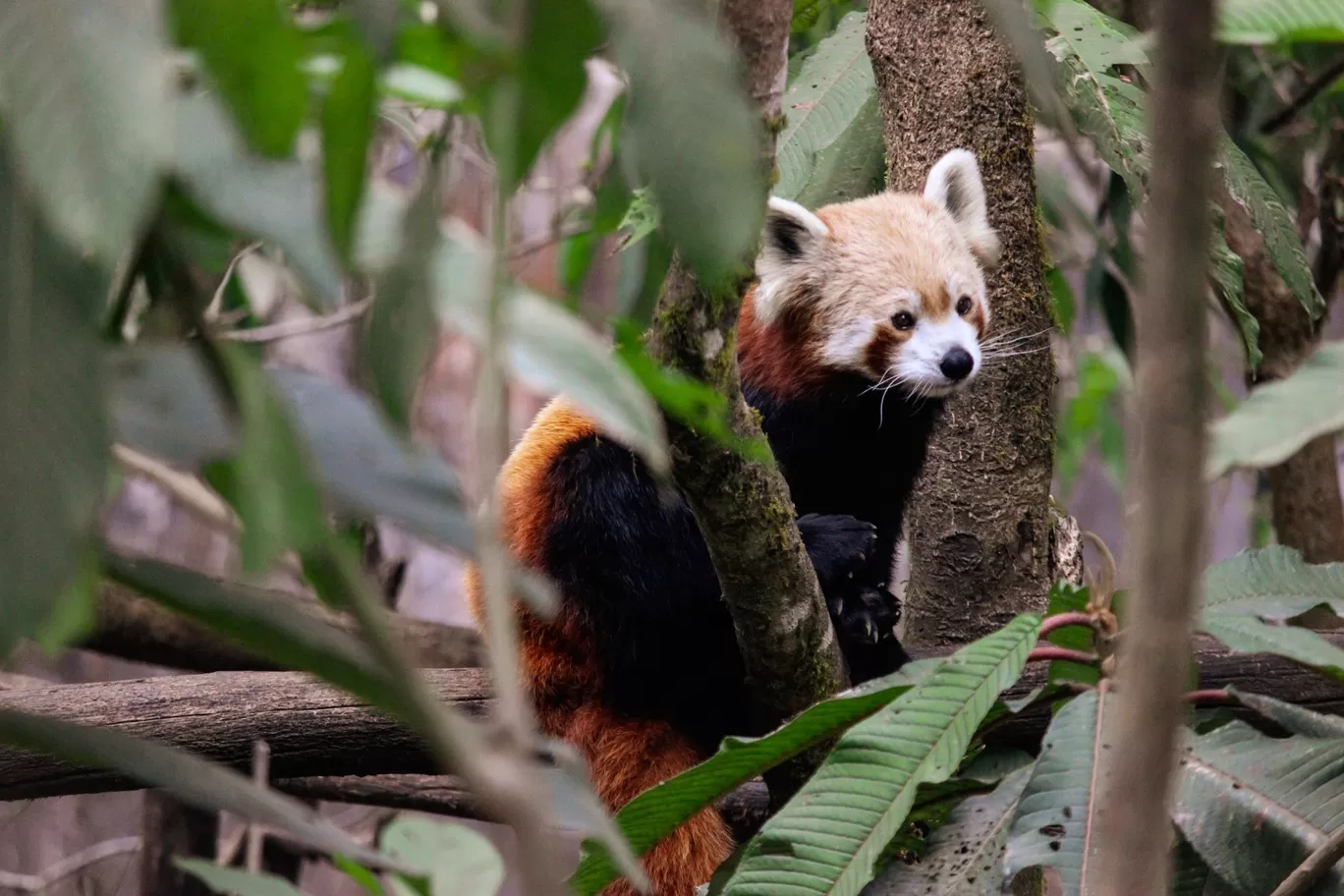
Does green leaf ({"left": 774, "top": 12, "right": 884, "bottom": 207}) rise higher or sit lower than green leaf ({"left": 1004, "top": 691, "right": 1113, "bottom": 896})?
higher

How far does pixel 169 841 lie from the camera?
3.44 meters

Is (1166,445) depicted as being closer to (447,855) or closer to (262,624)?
(262,624)

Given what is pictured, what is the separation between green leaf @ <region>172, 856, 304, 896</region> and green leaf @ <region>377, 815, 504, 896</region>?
415 mm

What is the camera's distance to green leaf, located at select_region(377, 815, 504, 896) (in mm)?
1689

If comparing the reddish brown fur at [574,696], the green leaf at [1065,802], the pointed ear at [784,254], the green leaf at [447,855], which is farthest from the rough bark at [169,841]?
the green leaf at [1065,802]

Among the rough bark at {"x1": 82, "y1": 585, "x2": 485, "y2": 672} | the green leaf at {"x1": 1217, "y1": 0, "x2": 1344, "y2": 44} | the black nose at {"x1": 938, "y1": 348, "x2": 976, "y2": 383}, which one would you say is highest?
the green leaf at {"x1": 1217, "y1": 0, "x2": 1344, "y2": 44}

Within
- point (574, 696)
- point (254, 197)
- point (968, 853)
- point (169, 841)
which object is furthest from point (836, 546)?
point (169, 841)

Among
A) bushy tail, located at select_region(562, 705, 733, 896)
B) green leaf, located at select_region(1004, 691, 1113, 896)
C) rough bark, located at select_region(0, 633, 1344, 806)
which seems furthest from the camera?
bushy tail, located at select_region(562, 705, 733, 896)

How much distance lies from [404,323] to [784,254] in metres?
2.23

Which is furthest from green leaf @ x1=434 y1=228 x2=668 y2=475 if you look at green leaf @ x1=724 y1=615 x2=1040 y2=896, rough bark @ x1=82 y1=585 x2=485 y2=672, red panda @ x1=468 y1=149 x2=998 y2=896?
rough bark @ x1=82 y1=585 x2=485 y2=672

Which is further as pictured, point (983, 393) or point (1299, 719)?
point (983, 393)

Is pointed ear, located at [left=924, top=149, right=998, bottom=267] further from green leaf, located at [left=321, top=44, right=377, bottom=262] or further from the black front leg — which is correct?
green leaf, located at [left=321, top=44, right=377, bottom=262]

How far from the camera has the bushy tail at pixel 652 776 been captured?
84.4 inches

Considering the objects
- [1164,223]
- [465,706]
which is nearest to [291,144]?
[1164,223]
